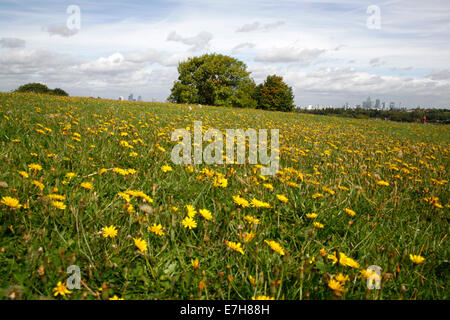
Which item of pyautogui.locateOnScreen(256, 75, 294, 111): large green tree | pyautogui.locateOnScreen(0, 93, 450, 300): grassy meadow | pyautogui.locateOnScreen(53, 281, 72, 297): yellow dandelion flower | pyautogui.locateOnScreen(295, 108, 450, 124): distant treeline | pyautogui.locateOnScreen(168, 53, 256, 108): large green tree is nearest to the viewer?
pyautogui.locateOnScreen(53, 281, 72, 297): yellow dandelion flower

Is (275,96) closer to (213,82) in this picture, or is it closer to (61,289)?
(213,82)

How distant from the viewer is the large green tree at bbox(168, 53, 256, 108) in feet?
142

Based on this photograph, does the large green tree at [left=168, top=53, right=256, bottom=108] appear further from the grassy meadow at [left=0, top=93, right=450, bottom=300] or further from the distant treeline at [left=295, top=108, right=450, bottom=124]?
the grassy meadow at [left=0, top=93, right=450, bottom=300]

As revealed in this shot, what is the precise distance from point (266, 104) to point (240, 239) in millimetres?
52892

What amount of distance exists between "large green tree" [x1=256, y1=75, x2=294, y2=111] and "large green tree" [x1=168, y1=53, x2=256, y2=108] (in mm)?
7933

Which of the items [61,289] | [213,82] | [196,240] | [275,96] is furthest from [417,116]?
[61,289]

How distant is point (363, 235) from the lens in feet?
6.79

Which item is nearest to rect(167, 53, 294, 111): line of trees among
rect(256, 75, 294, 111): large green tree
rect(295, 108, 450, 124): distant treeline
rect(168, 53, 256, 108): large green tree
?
rect(168, 53, 256, 108): large green tree

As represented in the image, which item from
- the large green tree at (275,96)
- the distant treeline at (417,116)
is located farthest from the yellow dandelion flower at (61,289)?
the large green tree at (275,96)

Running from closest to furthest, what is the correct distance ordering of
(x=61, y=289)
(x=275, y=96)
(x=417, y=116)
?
(x=61, y=289)
(x=417, y=116)
(x=275, y=96)

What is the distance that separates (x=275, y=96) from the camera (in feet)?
175

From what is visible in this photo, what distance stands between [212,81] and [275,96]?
15855mm
